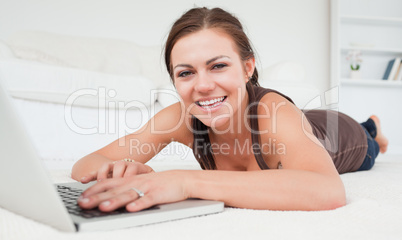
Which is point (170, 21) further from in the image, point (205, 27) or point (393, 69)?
point (205, 27)

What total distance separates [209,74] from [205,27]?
0.16m

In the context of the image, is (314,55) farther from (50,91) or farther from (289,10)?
(50,91)

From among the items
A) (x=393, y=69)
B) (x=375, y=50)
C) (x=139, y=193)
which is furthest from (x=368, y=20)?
(x=139, y=193)

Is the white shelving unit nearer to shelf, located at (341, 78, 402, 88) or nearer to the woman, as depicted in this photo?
shelf, located at (341, 78, 402, 88)

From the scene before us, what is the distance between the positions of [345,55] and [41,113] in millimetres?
3661

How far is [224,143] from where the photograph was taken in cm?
128

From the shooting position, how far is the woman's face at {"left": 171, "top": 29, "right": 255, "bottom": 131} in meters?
1.01

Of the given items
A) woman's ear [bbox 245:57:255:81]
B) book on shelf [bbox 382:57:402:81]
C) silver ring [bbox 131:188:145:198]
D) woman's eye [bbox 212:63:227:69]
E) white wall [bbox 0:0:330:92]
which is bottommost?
silver ring [bbox 131:188:145:198]

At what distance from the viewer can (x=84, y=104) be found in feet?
6.82

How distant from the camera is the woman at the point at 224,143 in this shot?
29.3 inches

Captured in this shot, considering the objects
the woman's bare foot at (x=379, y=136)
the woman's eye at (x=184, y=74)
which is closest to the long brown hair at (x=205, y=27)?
the woman's eye at (x=184, y=74)

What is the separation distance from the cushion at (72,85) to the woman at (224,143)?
34.2 inches

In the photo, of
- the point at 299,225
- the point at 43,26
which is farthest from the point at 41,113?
the point at 43,26

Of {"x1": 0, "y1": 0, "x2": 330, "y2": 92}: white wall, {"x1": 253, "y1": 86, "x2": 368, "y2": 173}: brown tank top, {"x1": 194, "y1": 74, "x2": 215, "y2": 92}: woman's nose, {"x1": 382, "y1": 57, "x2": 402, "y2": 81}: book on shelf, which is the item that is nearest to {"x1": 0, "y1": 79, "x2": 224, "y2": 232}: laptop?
{"x1": 194, "y1": 74, "x2": 215, "y2": 92}: woman's nose
